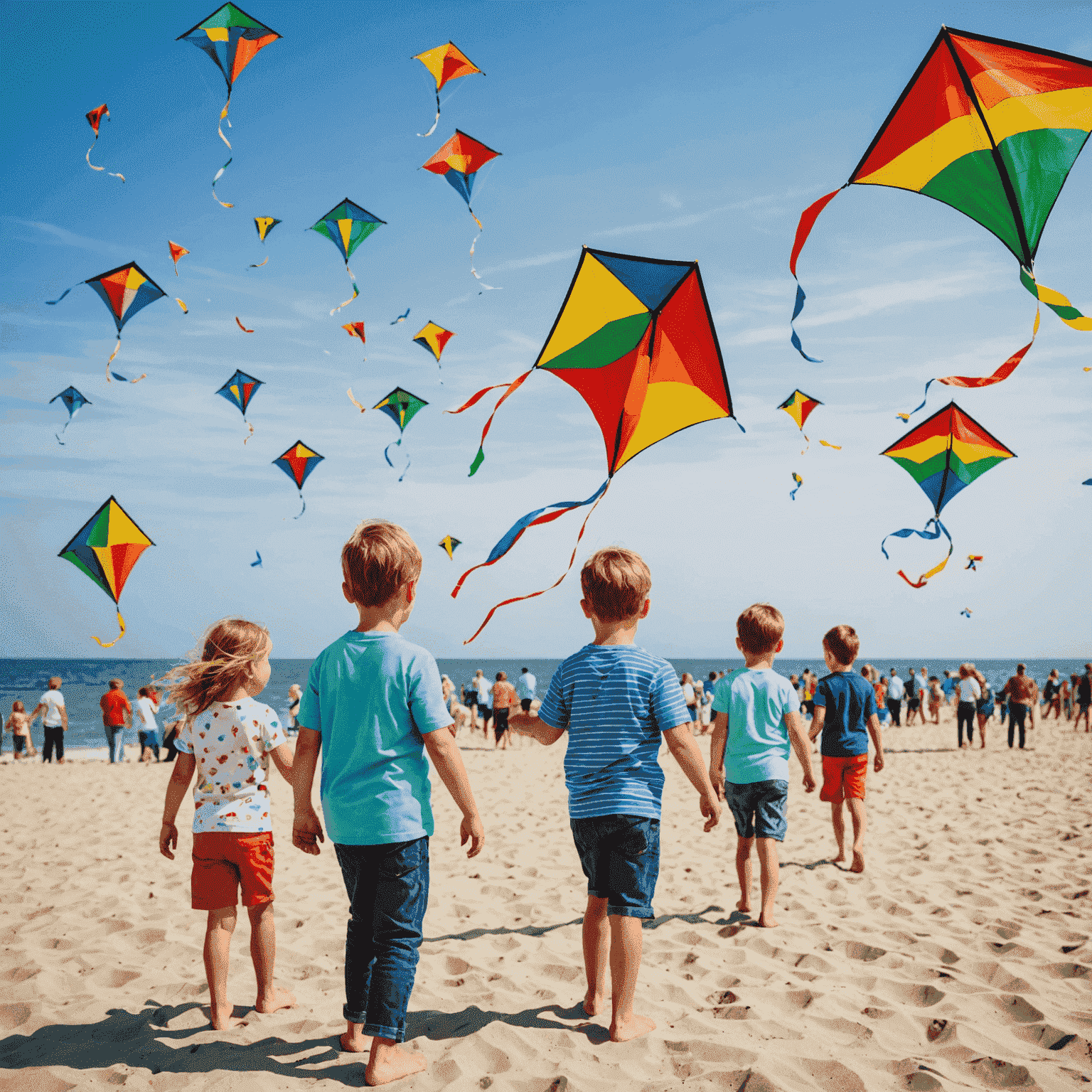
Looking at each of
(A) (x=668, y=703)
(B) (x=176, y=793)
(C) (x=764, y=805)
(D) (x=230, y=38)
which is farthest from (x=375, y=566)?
(D) (x=230, y=38)

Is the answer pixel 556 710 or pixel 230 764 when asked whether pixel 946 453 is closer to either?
pixel 556 710

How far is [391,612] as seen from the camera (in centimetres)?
256

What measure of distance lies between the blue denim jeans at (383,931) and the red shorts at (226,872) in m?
0.53

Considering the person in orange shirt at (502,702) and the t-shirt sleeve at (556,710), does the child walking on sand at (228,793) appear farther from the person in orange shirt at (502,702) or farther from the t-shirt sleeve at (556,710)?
the person in orange shirt at (502,702)

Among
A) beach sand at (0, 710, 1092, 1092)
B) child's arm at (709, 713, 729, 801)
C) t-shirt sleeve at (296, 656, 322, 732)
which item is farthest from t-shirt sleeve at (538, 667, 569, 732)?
child's arm at (709, 713, 729, 801)

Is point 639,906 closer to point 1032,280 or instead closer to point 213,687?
point 213,687

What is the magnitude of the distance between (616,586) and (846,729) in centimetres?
306

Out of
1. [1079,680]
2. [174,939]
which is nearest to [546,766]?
[174,939]

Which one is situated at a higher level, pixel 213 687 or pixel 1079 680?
pixel 213 687

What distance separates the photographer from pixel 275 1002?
288cm

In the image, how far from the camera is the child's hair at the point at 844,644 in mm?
5051

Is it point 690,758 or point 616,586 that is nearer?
point 690,758

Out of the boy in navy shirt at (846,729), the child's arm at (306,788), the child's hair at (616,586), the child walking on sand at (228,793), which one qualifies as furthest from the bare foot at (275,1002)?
the boy in navy shirt at (846,729)

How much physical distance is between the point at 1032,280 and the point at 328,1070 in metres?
3.74
